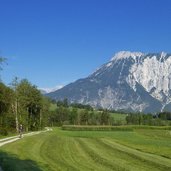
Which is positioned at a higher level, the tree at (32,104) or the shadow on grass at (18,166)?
the tree at (32,104)

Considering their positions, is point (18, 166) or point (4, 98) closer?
point (18, 166)

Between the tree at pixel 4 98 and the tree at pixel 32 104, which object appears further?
the tree at pixel 32 104

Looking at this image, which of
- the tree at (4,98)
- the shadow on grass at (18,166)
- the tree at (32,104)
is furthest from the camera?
the tree at (32,104)

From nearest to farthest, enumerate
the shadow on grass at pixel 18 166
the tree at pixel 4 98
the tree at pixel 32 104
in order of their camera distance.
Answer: the shadow on grass at pixel 18 166 → the tree at pixel 4 98 → the tree at pixel 32 104

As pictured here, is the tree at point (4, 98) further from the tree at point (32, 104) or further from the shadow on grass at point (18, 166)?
the shadow on grass at point (18, 166)

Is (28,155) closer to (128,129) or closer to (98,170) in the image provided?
(98,170)

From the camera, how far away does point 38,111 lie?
139875mm

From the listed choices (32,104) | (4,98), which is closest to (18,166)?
(4,98)

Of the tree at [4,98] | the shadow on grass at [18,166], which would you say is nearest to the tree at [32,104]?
the tree at [4,98]

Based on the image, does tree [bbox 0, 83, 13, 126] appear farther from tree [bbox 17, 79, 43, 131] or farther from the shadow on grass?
the shadow on grass

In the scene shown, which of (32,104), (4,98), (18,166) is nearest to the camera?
(18,166)

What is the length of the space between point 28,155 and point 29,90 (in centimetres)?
8982

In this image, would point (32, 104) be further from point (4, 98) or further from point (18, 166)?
point (18, 166)

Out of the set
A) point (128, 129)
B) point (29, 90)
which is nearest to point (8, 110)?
point (29, 90)
